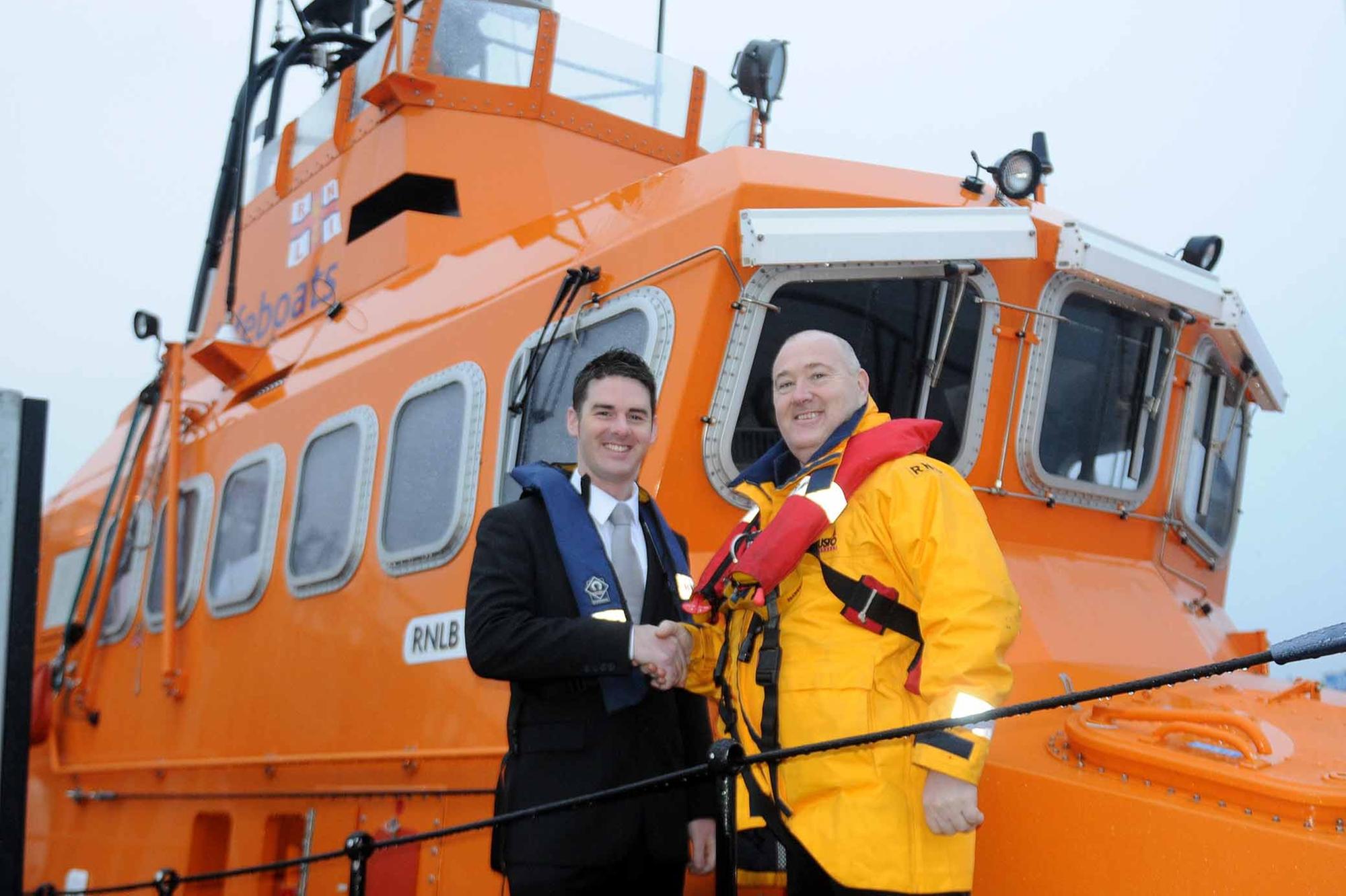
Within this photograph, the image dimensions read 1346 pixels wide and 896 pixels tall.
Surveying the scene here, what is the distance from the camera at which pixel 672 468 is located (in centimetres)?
310

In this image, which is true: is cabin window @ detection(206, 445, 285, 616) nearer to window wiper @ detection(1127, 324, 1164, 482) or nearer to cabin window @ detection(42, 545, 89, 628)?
cabin window @ detection(42, 545, 89, 628)

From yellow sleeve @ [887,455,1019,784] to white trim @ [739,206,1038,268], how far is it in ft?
3.57

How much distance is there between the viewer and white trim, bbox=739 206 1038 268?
3084 millimetres

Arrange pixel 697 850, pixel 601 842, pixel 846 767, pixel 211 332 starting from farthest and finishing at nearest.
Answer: pixel 211 332, pixel 697 850, pixel 601 842, pixel 846 767

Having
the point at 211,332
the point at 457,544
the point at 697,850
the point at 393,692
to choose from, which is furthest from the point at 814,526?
the point at 211,332

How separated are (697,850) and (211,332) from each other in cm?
474

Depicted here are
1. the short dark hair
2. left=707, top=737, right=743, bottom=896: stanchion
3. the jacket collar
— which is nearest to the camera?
left=707, top=737, right=743, bottom=896: stanchion

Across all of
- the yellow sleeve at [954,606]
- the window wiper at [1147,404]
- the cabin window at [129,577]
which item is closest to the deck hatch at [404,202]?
the cabin window at [129,577]

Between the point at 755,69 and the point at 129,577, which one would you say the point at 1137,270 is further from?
the point at 129,577

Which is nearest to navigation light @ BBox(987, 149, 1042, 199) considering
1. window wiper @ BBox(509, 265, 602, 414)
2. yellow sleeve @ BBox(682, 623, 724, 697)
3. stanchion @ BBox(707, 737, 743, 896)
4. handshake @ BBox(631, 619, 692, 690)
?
window wiper @ BBox(509, 265, 602, 414)

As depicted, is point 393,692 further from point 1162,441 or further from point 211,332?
point 211,332

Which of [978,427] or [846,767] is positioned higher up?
[978,427]

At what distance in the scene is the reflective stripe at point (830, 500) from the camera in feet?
6.99

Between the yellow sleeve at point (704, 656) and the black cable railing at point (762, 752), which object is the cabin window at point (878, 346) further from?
the black cable railing at point (762, 752)
